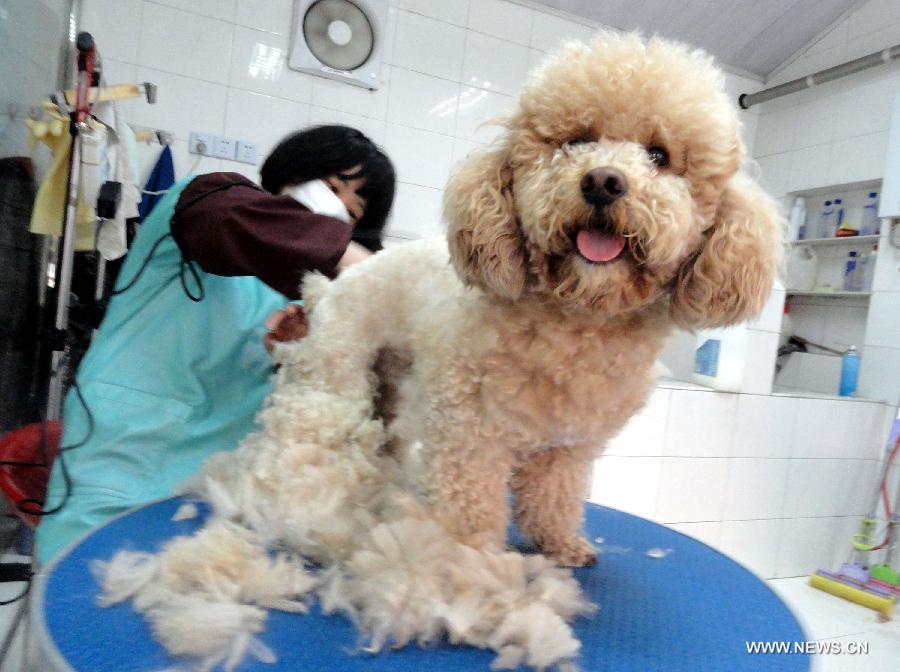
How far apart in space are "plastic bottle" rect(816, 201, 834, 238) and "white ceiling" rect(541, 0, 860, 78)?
0.88 meters

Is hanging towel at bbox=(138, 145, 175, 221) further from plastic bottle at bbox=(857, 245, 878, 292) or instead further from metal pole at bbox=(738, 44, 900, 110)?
Result: plastic bottle at bbox=(857, 245, 878, 292)

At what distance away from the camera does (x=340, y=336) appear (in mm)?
949

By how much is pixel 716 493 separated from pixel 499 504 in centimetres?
215

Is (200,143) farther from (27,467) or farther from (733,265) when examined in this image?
(733,265)

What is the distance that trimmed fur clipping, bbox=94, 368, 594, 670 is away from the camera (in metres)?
0.60

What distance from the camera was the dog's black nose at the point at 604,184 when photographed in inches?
24.2

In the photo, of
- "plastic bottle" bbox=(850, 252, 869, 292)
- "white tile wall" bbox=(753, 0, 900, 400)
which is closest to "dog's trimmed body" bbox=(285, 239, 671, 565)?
"white tile wall" bbox=(753, 0, 900, 400)

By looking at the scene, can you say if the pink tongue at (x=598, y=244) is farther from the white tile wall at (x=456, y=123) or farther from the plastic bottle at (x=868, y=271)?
the plastic bottle at (x=868, y=271)

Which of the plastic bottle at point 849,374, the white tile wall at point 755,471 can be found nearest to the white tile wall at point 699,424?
the white tile wall at point 755,471

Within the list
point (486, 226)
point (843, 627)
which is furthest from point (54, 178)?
point (843, 627)

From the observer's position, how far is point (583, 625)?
69 centimetres

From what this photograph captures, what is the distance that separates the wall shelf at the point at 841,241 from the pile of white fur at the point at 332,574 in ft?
9.77

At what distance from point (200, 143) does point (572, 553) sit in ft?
7.69

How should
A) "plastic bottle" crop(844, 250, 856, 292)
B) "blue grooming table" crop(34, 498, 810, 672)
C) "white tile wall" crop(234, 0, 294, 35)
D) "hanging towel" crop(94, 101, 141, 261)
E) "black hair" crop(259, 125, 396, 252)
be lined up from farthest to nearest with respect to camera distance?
"plastic bottle" crop(844, 250, 856, 292) < "white tile wall" crop(234, 0, 294, 35) < "hanging towel" crop(94, 101, 141, 261) < "black hair" crop(259, 125, 396, 252) < "blue grooming table" crop(34, 498, 810, 672)
